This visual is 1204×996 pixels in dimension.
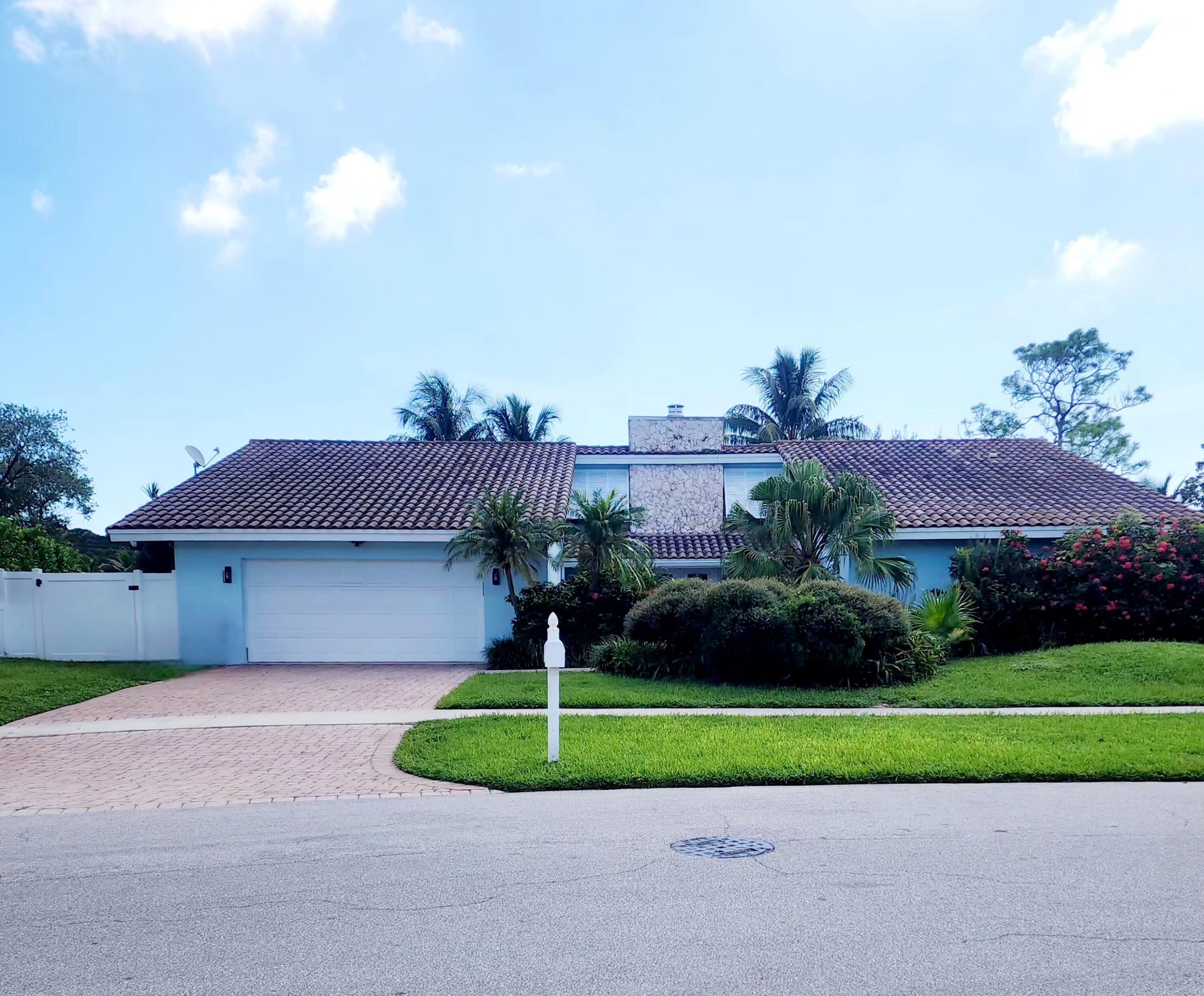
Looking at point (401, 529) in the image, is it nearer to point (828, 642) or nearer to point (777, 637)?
point (777, 637)

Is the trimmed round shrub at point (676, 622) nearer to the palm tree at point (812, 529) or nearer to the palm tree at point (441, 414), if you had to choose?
the palm tree at point (812, 529)

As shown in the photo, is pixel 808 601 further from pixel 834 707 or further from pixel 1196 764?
pixel 1196 764

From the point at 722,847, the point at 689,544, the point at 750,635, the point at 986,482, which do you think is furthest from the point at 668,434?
the point at 722,847

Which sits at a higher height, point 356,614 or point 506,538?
point 506,538

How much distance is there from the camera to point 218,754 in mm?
9258

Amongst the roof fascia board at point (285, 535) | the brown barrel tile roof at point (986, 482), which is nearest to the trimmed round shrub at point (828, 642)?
the brown barrel tile roof at point (986, 482)

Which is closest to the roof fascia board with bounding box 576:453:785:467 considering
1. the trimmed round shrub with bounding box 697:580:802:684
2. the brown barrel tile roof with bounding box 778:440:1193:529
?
the brown barrel tile roof with bounding box 778:440:1193:529

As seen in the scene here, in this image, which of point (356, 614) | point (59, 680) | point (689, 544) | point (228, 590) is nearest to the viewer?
point (59, 680)

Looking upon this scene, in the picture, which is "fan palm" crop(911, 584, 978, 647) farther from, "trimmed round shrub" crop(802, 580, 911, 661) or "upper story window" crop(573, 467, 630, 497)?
"upper story window" crop(573, 467, 630, 497)

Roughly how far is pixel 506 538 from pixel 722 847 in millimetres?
10991

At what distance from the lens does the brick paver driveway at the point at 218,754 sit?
7500 mm

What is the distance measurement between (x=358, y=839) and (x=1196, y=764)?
22.9ft

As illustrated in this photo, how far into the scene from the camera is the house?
17438 millimetres

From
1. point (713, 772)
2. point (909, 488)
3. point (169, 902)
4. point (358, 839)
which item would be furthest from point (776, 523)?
point (169, 902)
